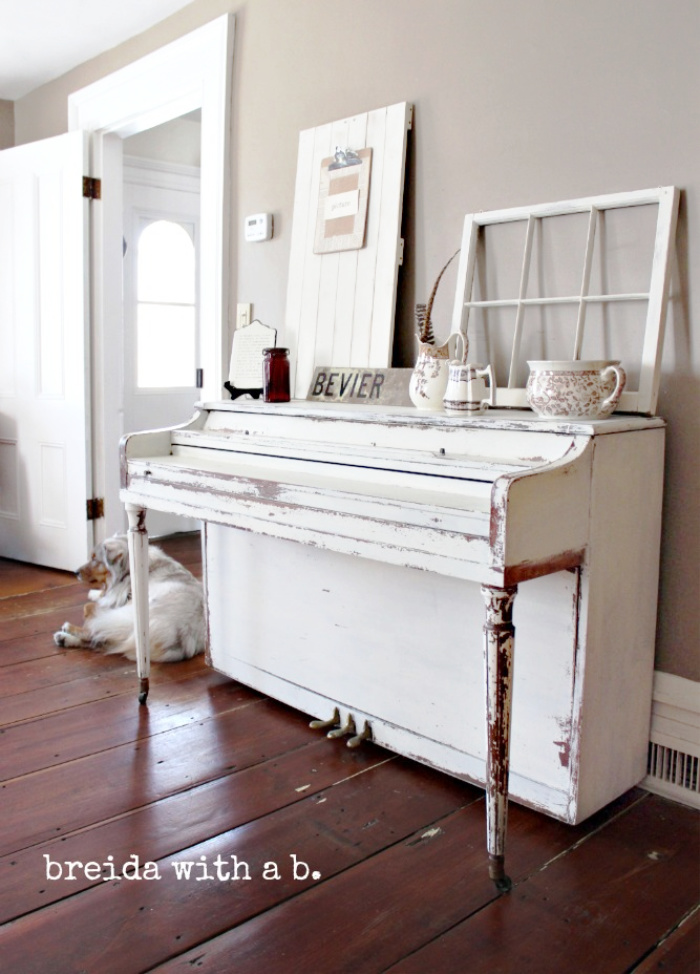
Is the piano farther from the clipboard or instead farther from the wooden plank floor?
the clipboard

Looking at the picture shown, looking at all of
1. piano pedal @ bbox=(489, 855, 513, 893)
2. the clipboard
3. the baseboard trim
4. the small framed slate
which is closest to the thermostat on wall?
the clipboard

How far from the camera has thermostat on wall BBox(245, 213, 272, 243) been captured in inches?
117

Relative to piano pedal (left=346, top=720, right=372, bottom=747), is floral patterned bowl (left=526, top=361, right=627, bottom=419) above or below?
above

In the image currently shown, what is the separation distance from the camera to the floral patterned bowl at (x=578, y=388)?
1.78 meters

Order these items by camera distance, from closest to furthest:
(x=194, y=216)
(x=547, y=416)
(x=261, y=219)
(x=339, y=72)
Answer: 1. (x=547, y=416)
2. (x=339, y=72)
3. (x=261, y=219)
4. (x=194, y=216)

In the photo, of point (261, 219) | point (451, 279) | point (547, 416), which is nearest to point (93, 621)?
point (261, 219)

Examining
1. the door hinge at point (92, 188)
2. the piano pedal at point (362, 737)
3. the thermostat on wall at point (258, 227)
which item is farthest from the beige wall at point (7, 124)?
the piano pedal at point (362, 737)

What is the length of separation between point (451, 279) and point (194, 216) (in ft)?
10.4

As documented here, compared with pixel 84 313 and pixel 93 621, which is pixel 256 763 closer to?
pixel 93 621

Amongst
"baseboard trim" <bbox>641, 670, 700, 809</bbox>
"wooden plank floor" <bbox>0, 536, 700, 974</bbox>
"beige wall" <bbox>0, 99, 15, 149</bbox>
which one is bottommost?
"wooden plank floor" <bbox>0, 536, 700, 974</bbox>

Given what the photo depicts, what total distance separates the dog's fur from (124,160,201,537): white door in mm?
1692

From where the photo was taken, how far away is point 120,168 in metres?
4.12

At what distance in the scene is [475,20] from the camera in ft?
7.40

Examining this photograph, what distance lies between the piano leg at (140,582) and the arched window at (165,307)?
267 cm
